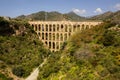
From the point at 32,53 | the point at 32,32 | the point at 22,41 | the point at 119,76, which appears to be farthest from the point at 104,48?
the point at 32,32

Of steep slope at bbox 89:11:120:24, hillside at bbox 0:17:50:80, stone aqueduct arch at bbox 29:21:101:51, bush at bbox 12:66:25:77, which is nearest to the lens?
bush at bbox 12:66:25:77

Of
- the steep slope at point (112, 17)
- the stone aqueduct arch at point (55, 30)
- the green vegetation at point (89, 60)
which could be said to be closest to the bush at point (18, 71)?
the green vegetation at point (89, 60)

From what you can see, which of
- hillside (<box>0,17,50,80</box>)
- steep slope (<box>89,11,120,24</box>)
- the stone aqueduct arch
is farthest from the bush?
steep slope (<box>89,11,120,24</box>)

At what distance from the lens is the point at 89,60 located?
130 feet

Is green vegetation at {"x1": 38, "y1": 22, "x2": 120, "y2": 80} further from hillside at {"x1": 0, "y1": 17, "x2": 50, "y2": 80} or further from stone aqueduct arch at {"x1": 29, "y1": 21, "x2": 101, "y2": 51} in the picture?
stone aqueduct arch at {"x1": 29, "y1": 21, "x2": 101, "y2": 51}

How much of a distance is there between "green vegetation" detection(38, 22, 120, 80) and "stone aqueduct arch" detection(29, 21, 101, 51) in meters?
20.2

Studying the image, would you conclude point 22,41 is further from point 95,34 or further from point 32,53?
point 95,34

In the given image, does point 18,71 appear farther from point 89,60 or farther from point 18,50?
point 89,60

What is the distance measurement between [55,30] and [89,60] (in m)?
34.7

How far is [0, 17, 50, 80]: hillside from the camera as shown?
5244cm

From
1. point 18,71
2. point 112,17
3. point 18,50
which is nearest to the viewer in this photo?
point 18,71

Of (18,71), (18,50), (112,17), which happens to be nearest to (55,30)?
(18,50)

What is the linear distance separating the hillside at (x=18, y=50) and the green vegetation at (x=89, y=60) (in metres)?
8.20

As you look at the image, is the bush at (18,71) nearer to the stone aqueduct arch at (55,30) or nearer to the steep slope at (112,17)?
the stone aqueduct arch at (55,30)
